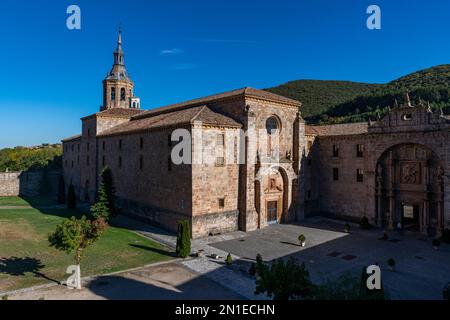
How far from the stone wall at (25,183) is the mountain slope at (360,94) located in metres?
53.9

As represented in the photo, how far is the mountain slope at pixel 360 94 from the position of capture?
61188 millimetres

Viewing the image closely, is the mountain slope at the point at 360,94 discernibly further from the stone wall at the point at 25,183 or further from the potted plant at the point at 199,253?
the stone wall at the point at 25,183

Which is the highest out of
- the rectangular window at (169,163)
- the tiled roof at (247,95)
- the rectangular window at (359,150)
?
the tiled roof at (247,95)

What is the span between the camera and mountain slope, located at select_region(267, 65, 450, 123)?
61.2 metres

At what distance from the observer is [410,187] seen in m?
27.0

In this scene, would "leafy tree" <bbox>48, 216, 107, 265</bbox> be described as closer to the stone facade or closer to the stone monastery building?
the stone monastery building

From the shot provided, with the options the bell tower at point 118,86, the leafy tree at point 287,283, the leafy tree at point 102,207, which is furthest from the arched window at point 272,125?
the bell tower at point 118,86

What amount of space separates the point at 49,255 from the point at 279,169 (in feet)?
67.0

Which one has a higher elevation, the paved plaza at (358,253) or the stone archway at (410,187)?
the stone archway at (410,187)

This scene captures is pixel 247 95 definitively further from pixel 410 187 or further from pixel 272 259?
pixel 410 187

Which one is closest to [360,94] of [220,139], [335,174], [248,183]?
[335,174]

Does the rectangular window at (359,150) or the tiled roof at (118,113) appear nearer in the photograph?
the rectangular window at (359,150)
